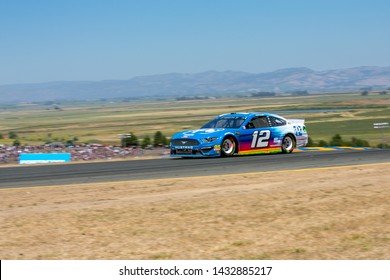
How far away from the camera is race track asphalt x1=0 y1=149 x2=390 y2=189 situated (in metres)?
16.0

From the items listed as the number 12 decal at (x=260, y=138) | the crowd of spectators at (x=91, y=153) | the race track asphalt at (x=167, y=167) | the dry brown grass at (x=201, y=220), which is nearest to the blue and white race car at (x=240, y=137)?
the number 12 decal at (x=260, y=138)

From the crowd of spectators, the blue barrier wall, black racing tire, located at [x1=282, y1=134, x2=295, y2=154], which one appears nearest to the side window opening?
black racing tire, located at [x1=282, y1=134, x2=295, y2=154]

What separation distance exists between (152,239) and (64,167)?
34.6ft

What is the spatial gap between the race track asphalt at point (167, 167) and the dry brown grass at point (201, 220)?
1.67 metres

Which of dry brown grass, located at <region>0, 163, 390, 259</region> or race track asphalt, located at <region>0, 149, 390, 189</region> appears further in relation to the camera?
race track asphalt, located at <region>0, 149, 390, 189</region>

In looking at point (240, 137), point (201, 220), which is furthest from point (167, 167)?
point (201, 220)

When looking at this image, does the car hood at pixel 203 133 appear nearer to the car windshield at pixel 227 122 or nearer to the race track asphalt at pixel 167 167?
the car windshield at pixel 227 122

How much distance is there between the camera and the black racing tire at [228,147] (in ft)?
69.1

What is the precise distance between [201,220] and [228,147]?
1117cm

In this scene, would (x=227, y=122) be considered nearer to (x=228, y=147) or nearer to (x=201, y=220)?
(x=228, y=147)

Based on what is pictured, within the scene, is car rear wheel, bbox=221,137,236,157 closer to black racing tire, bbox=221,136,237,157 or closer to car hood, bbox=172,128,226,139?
black racing tire, bbox=221,136,237,157

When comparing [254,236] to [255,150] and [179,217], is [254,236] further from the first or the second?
[255,150]

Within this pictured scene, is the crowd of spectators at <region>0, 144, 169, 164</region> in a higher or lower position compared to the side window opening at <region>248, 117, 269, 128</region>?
lower
